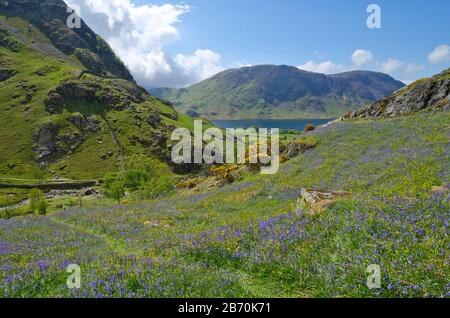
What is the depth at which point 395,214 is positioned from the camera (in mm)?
8727

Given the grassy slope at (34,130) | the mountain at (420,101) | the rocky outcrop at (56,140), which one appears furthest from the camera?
the rocky outcrop at (56,140)

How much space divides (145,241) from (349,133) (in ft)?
99.2

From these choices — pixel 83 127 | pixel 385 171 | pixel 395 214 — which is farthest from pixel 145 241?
pixel 83 127

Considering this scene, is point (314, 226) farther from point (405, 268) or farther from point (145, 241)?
point (145, 241)

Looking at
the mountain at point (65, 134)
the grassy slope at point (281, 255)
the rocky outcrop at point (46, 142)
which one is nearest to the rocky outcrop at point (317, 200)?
the grassy slope at point (281, 255)

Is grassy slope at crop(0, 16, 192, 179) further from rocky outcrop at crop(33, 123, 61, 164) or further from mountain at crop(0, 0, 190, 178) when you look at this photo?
rocky outcrop at crop(33, 123, 61, 164)

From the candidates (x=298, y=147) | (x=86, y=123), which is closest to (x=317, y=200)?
(x=298, y=147)

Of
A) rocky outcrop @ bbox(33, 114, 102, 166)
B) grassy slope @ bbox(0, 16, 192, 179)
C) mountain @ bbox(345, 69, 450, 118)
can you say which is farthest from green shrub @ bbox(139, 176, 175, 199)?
rocky outcrop @ bbox(33, 114, 102, 166)

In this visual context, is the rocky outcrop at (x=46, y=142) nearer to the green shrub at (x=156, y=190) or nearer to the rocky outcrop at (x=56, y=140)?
the rocky outcrop at (x=56, y=140)

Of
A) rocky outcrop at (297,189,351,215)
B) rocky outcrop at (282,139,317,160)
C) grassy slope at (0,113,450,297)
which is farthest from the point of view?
rocky outcrop at (282,139,317,160)

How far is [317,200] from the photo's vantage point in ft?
39.4

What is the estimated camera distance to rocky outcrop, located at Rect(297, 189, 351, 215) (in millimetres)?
11258

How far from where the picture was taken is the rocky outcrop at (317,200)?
1126 centimetres

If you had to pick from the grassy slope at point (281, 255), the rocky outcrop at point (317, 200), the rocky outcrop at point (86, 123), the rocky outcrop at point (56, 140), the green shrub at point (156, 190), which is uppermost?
the rocky outcrop at point (86, 123)
